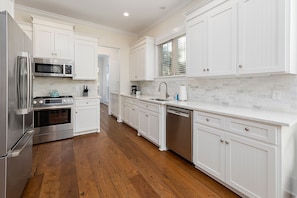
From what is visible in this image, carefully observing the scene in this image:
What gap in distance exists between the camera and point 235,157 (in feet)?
5.59

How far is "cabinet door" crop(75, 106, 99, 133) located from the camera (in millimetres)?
3758

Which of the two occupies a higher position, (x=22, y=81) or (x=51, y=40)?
(x=51, y=40)

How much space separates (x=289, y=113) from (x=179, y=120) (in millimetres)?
1360

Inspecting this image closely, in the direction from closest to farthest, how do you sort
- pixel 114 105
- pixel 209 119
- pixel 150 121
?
pixel 209 119 → pixel 150 121 → pixel 114 105

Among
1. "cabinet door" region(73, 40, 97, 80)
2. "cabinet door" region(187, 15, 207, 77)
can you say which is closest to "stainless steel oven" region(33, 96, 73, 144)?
"cabinet door" region(73, 40, 97, 80)

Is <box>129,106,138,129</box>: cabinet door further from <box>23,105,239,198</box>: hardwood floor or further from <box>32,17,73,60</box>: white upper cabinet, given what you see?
<box>32,17,73,60</box>: white upper cabinet

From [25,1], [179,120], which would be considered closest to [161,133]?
[179,120]

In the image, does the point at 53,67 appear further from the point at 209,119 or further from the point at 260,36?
the point at 260,36

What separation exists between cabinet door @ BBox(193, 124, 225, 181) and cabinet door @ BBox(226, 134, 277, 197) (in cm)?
9

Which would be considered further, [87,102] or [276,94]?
[87,102]

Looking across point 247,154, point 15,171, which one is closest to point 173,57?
point 247,154

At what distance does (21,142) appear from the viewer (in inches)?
61.9

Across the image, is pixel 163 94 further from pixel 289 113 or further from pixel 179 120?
pixel 289 113

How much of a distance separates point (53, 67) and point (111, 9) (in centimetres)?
195
